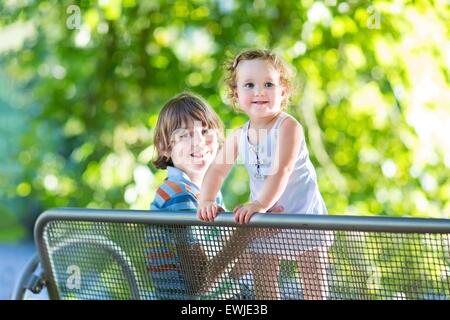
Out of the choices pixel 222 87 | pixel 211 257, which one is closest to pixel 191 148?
pixel 211 257

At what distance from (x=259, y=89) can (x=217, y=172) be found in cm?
15

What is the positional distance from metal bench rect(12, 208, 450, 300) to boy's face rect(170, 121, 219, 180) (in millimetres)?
196

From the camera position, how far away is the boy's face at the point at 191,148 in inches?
70.5

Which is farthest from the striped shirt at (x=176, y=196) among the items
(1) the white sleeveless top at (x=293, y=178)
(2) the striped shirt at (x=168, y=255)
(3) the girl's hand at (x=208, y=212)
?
(3) the girl's hand at (x=208, y=212)

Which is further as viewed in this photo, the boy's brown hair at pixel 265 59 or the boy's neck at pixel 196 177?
the boy's neck at pixel 196 177

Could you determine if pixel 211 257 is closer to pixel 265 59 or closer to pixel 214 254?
pixel 214 254

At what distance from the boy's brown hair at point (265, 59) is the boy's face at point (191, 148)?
0.27 feet

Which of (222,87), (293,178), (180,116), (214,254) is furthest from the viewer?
(222,87)

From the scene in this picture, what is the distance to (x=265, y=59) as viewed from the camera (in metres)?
1.69

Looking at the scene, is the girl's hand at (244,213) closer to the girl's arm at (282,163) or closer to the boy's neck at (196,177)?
the girl's arm at (282,163)

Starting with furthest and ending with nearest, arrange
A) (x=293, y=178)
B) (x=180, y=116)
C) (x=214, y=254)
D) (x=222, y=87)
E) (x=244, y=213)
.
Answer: (x=222, y=87) < (x=180, y=116) < (x=293, y=178) < (x=214, y=254) < (x=244, y=213)

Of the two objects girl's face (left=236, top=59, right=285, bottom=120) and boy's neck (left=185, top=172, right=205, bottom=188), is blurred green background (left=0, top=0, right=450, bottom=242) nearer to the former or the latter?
boy's neck (left=185, top=172, right=205, bottom=188)

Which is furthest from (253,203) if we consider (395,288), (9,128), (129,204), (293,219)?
(9,128)

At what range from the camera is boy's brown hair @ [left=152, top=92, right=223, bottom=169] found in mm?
1786
